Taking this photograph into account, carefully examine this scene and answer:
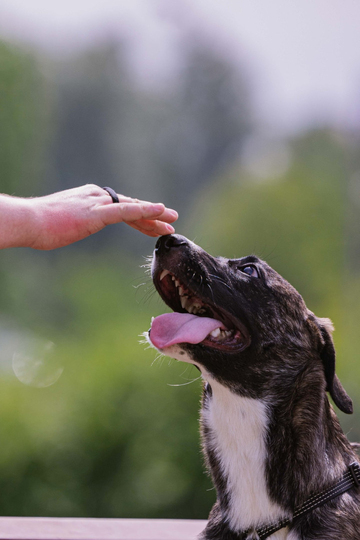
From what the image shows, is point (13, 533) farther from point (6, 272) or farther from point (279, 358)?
point (6, 272)

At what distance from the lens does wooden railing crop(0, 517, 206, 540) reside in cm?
265

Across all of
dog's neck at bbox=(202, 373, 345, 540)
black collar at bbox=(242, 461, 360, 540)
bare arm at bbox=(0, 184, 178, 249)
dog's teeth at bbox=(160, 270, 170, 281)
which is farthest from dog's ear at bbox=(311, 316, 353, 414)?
bare arm at bbox=(0, 184, 178, 249)

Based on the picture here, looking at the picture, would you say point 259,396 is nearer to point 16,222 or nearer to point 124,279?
point 16,222

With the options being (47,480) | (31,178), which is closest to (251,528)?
(47,480)

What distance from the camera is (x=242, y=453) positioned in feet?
7.01

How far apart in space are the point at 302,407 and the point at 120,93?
5.34 m

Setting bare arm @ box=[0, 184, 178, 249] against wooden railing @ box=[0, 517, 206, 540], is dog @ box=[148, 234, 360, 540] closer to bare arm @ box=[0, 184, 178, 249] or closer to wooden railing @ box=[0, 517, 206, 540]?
bare arm @ box=[0, 184, 178, 249]

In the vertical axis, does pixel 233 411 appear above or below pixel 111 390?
above

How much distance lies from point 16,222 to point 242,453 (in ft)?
3.96

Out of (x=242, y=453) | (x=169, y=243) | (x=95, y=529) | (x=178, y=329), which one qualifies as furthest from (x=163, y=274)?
(x=95, y=529)

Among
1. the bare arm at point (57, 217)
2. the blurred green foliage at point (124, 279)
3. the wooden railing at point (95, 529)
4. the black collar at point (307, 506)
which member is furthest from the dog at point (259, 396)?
the blurred green foliage at point (124, 279)

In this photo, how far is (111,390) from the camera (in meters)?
5.46

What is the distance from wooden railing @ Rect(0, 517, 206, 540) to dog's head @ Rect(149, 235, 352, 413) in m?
1.01

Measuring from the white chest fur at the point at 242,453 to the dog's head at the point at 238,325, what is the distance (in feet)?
0.25
